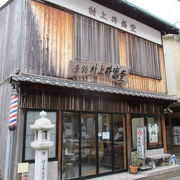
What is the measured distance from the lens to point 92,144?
8625 mm

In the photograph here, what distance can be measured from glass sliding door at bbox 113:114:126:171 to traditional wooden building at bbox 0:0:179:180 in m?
0.04

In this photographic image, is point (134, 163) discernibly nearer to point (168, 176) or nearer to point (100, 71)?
point (168, 176)

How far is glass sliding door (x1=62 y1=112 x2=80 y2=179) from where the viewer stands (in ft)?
25.3

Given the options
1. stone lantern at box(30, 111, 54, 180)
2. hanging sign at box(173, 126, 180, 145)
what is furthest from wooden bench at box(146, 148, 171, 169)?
stone lantern at box(30, 111, 54, 180)

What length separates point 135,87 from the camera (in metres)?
10.7

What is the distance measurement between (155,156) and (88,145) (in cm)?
396

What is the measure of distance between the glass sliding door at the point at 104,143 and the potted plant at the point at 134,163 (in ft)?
3.20

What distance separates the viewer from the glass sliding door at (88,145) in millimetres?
8208

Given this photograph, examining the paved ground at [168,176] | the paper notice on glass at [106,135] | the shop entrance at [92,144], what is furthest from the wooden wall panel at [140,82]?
the paved ground at [168,176]

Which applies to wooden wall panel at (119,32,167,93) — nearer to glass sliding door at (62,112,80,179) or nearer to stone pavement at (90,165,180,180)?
glass sliding door at (62,112,80,179)

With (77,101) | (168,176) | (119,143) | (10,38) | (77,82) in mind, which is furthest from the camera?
(119,143)

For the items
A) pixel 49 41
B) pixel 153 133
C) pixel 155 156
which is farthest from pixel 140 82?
pixel 49 41

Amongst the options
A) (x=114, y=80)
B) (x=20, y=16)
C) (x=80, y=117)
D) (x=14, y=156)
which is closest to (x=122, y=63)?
(x=114, y=80)

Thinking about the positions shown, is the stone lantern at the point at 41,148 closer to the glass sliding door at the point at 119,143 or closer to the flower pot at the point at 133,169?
the glass sliding door at the point at 119,143
